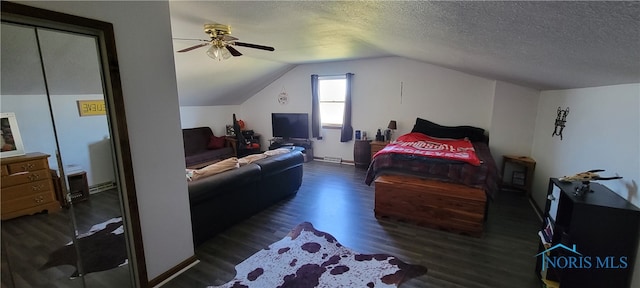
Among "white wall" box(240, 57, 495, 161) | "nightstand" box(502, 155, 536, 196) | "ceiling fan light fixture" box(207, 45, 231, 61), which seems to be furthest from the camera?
"white wall" box(240, 57, 495, 161)

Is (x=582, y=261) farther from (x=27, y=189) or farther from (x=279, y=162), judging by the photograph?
(x=27, y=189)

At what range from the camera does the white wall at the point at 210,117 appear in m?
6.07

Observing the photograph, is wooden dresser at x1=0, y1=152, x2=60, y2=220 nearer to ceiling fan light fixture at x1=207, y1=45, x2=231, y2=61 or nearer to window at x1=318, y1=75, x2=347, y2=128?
ceiling fan light fixture at x1=207, y1=45, x2=231, y2=61

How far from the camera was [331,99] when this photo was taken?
6.18 metres

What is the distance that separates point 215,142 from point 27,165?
180 inches

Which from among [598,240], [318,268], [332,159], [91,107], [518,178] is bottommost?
[318,268]

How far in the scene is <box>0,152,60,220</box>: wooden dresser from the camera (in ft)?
5.48

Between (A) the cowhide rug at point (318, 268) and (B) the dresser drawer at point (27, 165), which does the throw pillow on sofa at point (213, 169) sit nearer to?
A: (A) the cowhide rug at point (318, 268)

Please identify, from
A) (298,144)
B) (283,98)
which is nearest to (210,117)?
(283,98)

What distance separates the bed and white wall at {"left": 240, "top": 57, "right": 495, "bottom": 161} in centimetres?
153

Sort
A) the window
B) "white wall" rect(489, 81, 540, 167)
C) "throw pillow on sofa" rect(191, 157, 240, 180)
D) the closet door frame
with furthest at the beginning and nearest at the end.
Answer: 1. the window
2. "white wall" rect(489, 81, 540, 167)
3. "throw pillow on sofa" rect(191, 157, 240, 180)
4. the closet door frame

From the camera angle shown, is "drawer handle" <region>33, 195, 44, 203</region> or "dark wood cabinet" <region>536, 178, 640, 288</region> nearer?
"dark wood cabinet" <region>536, 178, 640, 288</region>

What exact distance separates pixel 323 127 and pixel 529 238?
4.40 meters

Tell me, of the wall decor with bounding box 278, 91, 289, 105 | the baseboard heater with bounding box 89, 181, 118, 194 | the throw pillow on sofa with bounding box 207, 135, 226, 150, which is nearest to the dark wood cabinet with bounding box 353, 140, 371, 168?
the wall decor with bounding box 278, 91, 289, 105
